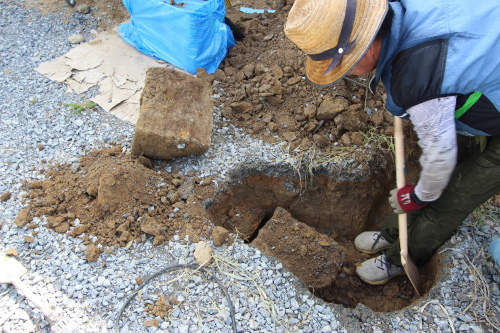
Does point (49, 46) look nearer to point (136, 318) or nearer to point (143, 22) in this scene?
point (143, 22)

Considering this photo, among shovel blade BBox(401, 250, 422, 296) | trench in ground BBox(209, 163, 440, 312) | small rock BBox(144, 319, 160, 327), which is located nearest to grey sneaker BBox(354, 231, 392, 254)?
trench in ground BBox(209, 163, 440, 312)

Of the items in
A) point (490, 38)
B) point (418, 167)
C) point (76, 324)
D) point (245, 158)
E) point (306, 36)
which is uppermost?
point (490, 38)

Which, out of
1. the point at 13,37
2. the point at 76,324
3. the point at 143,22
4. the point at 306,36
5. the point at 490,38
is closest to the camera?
the point at 490,38

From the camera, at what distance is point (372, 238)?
316cm

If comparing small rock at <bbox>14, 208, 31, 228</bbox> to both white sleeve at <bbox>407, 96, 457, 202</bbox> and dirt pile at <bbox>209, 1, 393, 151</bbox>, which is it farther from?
white sleeve at <bbox>407, 96, 457, 202</bbox>

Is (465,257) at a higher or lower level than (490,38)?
→ lower

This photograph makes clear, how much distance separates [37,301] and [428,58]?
2.58 m

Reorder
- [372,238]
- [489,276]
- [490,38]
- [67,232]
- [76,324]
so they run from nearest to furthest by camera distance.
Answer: [490,38] → [76,324] → [489,276] → [67,232] → [372,238]

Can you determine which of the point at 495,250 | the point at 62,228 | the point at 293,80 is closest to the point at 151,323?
the point at 62,228

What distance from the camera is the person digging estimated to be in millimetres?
1705

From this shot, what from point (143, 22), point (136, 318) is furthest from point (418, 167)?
point (143, 22)

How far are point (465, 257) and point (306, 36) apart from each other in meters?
1.83

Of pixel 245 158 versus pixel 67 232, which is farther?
pixel 245 158

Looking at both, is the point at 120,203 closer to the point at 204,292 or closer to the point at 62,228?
the point at 62,228
